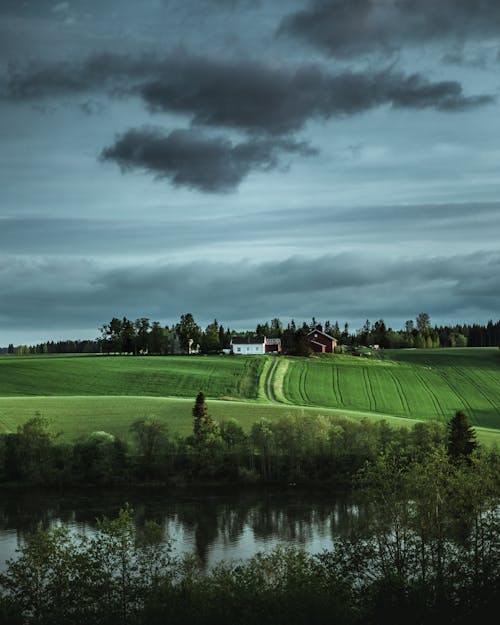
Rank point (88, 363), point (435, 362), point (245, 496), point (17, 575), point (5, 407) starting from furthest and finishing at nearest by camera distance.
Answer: point (435, 362) < point (88, 363) < point (5, 407) < point (245, 496) < point (17, 575)

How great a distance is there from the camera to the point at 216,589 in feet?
111

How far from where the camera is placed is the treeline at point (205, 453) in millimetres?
78562

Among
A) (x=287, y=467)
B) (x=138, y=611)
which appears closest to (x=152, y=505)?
(x=287, y=467)

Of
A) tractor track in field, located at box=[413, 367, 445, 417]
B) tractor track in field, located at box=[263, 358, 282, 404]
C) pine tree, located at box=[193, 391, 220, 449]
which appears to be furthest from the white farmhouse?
Answer: pine tree, located at box=[193, 391, 220, 449]

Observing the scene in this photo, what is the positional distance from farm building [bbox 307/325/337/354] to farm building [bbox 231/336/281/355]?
10.8m

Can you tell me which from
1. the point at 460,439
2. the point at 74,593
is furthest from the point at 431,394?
the point at 74,593

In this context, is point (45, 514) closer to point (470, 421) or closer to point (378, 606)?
point (378, 606)

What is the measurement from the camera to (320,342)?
527 feet

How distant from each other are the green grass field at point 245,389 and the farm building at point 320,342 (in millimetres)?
12255

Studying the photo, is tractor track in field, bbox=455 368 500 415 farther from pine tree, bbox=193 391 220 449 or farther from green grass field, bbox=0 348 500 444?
pine tree, bbox=193 391 220 449

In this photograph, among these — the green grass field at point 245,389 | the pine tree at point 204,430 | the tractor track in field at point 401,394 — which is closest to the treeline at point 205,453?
the pine tree at point 204,430

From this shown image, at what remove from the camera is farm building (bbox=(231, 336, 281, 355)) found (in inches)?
6688

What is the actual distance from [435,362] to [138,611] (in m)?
120

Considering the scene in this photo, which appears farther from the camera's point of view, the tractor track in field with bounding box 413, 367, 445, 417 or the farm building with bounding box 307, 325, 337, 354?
the farm building with bounding box 307, 325, 337, 354
